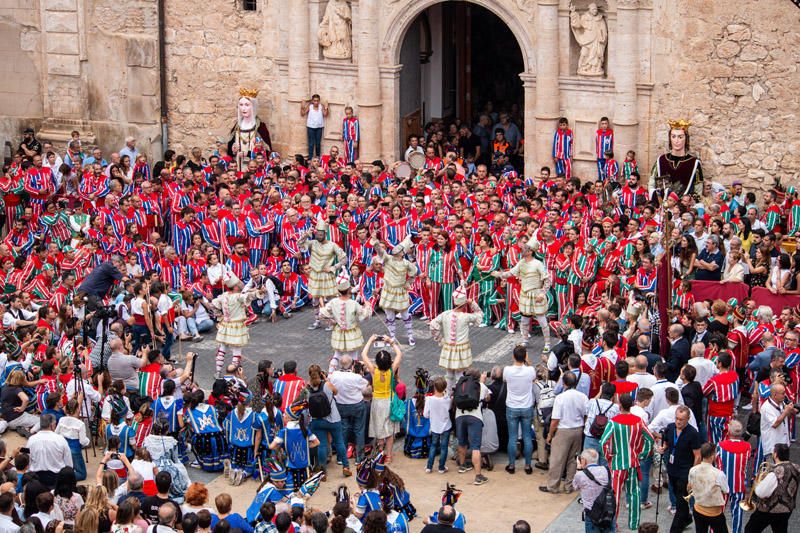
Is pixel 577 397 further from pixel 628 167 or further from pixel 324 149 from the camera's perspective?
pixel 324 149

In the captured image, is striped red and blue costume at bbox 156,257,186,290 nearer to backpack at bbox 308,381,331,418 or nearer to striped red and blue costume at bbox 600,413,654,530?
backpack at bbox 308,381,331,418

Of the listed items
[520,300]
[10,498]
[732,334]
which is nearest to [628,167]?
[520,300]

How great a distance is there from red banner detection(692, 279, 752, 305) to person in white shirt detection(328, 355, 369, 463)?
5383 mm

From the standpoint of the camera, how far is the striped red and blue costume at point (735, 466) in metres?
16.4

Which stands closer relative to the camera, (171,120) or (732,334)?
(732,334)

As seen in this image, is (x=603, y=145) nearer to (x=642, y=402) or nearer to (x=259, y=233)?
(x=259, y=233)

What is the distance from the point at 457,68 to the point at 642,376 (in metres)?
15.5

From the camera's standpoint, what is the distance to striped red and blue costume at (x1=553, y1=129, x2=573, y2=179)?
88.4 ft

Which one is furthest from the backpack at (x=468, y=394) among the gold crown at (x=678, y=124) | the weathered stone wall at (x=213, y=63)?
the weathered stone wall at (x=213, y=63)

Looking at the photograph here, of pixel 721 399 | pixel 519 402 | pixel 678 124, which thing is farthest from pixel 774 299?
pixel 678 124

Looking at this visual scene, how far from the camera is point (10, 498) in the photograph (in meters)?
15.1

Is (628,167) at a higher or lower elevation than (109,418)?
higher

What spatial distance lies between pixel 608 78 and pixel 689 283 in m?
6.32

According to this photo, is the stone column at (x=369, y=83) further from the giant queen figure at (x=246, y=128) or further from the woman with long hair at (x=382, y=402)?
the woman with long hair at (x=382, y=402)
